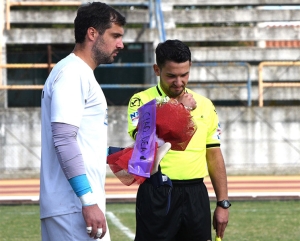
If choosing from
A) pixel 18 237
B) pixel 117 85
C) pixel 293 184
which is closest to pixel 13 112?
pixel 117 85

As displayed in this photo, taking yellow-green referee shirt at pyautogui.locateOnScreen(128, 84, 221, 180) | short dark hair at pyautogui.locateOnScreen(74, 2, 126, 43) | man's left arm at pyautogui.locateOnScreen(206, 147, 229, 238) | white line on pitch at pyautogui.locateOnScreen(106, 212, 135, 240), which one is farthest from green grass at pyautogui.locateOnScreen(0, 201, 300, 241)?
short dark hair at pyautogui.locateOnScreen(74, 2, 126, 43)

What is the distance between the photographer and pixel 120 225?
36.2ft

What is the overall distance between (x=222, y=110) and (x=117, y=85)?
2385 mm

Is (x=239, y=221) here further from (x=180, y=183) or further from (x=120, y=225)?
(x=180, y=183)

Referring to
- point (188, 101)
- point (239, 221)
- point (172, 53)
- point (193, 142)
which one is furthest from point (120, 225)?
point (188, 101)

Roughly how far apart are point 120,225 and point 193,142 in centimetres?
579

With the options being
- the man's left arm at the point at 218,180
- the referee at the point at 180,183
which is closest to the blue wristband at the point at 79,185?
the referee at the point at 180,183

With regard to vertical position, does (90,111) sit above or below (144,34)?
below

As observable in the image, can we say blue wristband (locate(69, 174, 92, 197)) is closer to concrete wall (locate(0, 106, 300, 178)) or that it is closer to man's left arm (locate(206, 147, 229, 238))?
man's left arm (locate(206, 147, 229, 238))

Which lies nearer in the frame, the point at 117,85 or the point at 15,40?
the point at 117,85

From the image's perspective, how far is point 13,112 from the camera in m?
19.0

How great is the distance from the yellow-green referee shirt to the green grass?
176 inches

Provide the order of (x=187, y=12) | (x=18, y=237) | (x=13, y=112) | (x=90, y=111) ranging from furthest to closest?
1. (x=187, y=12)
2. (x=13, y=112)
3. (x=18, y=237)
4. (x=90, y=111)

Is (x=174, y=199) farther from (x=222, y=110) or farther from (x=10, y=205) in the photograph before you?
(x=222, y=110)
